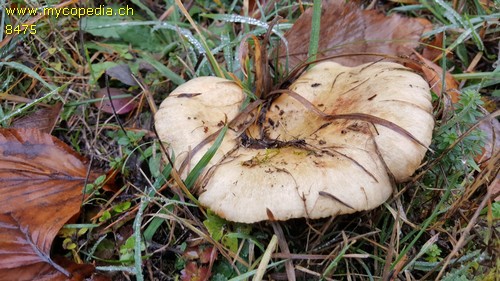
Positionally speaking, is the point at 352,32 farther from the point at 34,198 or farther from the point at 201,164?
the point at 34,198

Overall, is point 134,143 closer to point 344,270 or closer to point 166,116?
point 166,116

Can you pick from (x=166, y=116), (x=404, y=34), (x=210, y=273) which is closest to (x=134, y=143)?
(x=166, y=116)

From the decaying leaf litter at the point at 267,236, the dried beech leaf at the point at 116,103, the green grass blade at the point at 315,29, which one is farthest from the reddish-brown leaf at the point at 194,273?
the green grass blade at the point at 315,29

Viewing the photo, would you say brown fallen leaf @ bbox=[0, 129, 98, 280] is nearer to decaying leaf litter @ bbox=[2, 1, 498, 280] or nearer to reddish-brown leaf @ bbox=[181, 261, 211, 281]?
decaying leaf litter @ bbox=[2, 1, 498, 280]

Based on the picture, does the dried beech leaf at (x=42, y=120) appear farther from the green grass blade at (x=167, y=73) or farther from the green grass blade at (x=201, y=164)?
the green grass blade at (x=201, y=164)

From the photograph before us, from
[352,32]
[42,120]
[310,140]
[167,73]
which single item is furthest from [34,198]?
[352,32]
